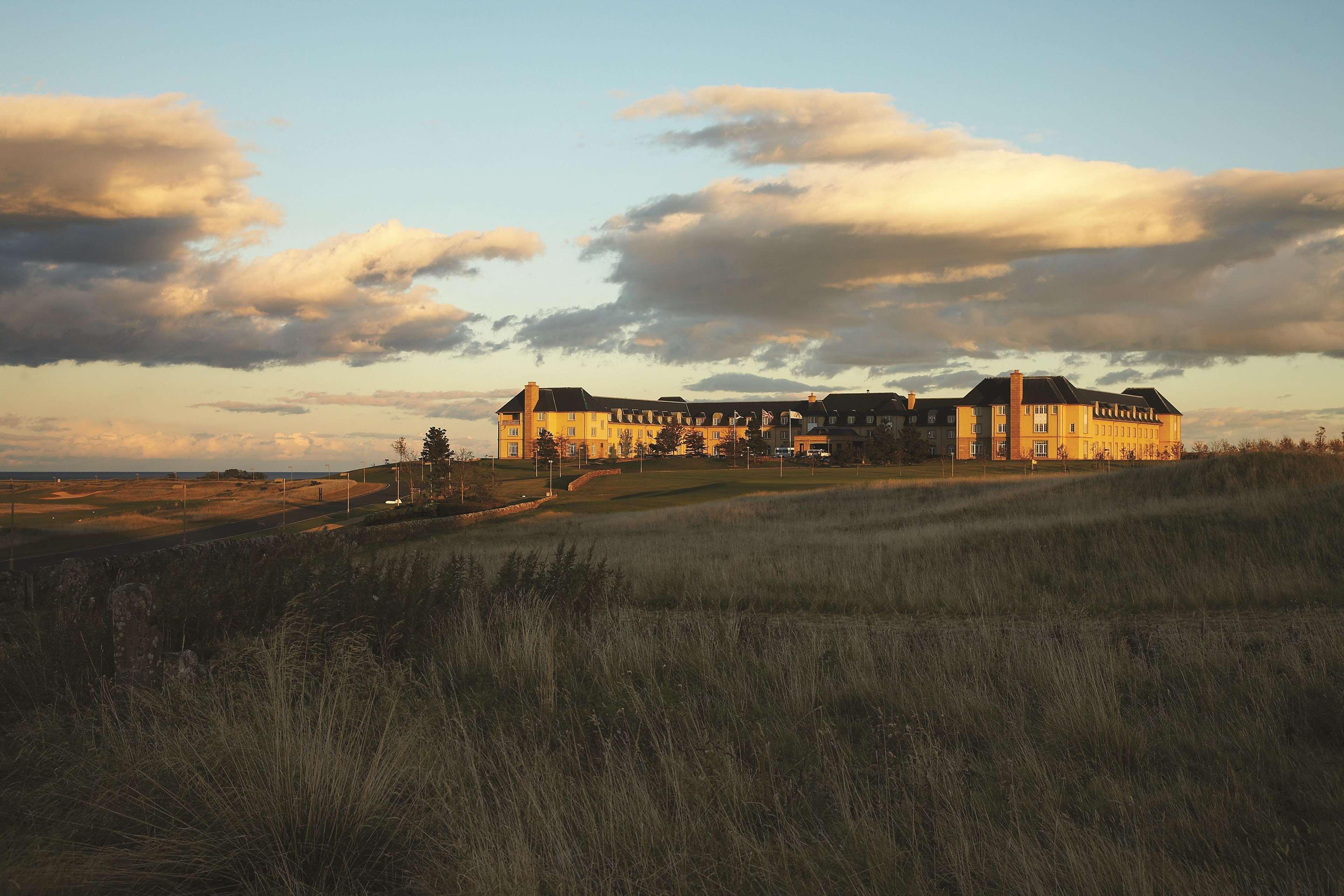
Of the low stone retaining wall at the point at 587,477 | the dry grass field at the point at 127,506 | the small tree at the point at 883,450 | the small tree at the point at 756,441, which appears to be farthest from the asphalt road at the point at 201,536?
the small tree at the point at 883,450

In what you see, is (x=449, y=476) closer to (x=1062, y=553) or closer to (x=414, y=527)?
(x=414, y=527)

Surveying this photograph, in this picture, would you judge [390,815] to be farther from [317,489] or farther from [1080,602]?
[317,489]

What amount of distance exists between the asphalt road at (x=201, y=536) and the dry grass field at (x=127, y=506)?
150 cm

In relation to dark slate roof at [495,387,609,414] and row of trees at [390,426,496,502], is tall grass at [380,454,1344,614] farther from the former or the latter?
dark slate roof at [495,387,609,414]

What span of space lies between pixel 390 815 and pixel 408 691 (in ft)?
7.78

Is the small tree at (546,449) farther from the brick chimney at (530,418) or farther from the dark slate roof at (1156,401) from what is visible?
the dark slate roof at (1156,401)

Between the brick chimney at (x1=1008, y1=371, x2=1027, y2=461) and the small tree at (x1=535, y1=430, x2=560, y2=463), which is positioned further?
the small tree at (x1=535, y1=430, x2=560, y2=463)

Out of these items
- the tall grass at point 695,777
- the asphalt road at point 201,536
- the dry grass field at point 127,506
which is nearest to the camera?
the tall grass at point 695,777

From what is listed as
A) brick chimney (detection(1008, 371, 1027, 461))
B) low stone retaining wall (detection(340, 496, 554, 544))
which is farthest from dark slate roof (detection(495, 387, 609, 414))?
low stone retaining wall (detection(340, 496, 554, 544))

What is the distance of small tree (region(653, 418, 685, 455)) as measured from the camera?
420ft

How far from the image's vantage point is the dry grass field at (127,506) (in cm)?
5241

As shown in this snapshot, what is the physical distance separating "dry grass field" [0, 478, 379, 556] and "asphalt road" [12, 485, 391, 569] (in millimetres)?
1497

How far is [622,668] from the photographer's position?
7.79 m

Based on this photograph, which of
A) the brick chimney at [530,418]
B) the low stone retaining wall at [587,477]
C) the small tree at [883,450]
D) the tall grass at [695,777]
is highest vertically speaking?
the brick chimney at [530,418]
